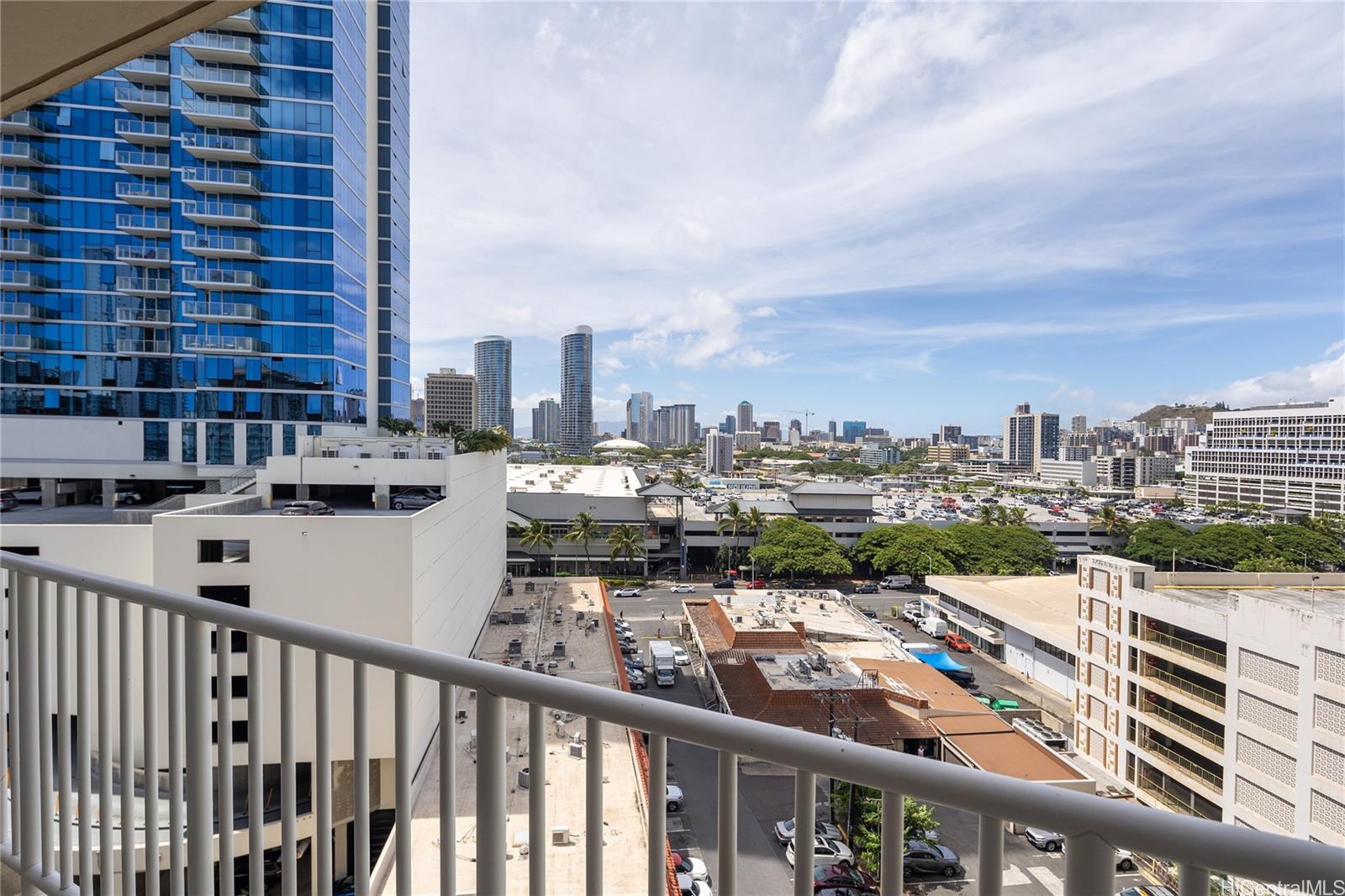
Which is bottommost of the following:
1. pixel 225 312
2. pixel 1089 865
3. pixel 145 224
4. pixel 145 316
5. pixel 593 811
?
pixel 593 811

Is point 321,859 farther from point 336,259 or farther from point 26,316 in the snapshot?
point 26,316

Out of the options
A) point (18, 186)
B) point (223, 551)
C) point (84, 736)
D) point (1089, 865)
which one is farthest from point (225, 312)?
point (1089, 865)

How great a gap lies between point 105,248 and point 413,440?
10.3m

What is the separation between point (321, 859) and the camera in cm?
109

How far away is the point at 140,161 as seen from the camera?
17.0 metres

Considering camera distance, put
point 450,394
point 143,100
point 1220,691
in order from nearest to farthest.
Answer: point 1220,691 → point 143,100 → point 450,394

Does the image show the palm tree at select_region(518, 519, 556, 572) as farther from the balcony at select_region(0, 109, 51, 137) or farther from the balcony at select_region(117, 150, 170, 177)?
the balcony at select_region(0, 109, 51, 137)

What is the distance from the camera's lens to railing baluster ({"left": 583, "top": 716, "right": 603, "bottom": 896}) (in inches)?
31.9

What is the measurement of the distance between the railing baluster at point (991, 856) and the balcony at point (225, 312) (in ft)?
66.0

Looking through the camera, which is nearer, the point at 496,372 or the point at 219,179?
the point at 219,179

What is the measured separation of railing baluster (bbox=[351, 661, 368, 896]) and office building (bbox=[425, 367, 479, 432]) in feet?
198

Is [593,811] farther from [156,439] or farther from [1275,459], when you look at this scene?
[1275,459]

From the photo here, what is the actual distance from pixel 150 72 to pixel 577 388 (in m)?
109

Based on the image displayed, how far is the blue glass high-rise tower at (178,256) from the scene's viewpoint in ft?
55.0
